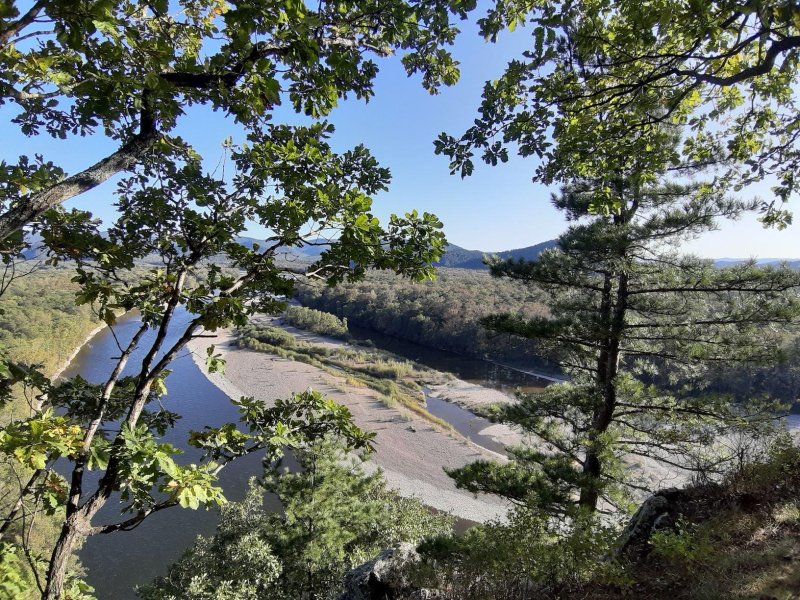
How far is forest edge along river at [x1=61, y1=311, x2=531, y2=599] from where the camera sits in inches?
426

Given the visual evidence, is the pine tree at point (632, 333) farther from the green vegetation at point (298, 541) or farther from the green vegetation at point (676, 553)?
the green vegetation at point (298, 541)

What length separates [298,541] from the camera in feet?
27.5

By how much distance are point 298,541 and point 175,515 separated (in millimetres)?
7375

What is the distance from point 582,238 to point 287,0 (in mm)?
5356

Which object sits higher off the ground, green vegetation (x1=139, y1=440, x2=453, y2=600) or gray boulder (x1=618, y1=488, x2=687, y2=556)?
gray boulder (x1=618, y1=488, x2=687, y2=556)

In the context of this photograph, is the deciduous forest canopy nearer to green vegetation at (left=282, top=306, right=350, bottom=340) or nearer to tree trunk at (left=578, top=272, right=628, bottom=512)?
tree trunk at (left=578, top=272, right=628, bottom=512)

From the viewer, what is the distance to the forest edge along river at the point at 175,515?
1083 cm

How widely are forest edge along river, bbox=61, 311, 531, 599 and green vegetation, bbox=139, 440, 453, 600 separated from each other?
9.05ft

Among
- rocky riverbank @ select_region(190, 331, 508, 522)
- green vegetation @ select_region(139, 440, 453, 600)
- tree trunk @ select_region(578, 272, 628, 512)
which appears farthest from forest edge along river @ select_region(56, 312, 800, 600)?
tree trunk @ select_region(578, 272, 628, 512)

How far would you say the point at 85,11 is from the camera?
1179 mm

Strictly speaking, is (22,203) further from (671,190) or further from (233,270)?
(671,190)

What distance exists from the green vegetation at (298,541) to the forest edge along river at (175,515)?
2.76 meters

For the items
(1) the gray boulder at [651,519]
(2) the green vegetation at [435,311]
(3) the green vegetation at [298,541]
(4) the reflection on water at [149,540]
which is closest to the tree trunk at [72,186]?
(1) the gray boulder at [651,519]

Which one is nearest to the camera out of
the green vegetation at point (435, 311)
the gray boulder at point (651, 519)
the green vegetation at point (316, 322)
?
the gray boulder at point (651, 519)
